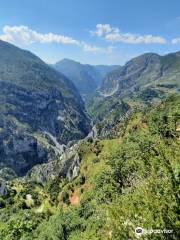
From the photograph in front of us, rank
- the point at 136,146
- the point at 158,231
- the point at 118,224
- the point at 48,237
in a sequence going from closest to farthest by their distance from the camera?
the point at 158,231 → the point at 118,224 → the point at 48,237 → the point at 136,146

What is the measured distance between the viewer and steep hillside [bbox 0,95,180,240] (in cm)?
3081

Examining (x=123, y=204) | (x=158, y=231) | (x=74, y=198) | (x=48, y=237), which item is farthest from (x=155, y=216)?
(x=74, y=198)

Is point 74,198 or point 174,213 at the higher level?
point 174,213

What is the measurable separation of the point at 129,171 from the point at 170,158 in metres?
105

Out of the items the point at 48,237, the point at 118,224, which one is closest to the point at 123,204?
the point at 118,224

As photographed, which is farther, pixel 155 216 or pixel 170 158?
pixel 170 158

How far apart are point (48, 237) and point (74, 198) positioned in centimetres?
5869

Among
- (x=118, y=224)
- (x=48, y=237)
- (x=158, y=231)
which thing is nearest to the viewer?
(x=158, y=231)

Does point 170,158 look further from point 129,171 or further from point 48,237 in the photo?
point 129,171

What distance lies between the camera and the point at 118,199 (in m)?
36.5

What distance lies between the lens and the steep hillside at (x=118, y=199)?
30812 mm

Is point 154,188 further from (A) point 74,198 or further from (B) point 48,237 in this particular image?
(A) point 74,198

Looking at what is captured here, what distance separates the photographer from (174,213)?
97.8ft

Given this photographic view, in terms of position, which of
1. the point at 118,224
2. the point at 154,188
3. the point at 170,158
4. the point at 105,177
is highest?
the point at 170,158
